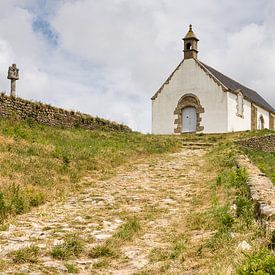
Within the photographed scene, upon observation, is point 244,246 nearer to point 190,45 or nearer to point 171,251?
point 171,251

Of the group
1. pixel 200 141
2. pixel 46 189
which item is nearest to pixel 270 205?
pixel 46 189

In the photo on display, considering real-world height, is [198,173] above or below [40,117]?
below

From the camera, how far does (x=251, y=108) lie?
119 feet

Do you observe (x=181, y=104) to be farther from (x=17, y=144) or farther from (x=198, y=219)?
(x=198, y=219)

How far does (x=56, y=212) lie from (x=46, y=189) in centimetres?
170

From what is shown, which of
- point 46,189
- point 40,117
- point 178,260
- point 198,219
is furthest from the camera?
point 40,117

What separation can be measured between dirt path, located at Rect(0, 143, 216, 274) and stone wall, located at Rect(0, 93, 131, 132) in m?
7.24

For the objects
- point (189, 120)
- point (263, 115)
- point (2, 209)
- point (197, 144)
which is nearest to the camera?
point (2, 209)

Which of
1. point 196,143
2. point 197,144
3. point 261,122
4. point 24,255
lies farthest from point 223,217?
point 261,122

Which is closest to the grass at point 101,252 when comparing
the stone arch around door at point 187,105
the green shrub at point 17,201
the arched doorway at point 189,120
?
the green shrub at point 17,201

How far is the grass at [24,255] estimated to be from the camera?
5535 mm

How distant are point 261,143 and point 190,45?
11.8 metres

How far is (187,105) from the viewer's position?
3291 cm

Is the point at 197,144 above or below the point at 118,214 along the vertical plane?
above
